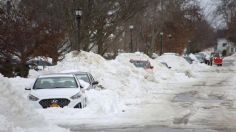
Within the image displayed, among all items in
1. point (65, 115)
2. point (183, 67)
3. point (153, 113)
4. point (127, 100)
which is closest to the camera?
point (65, 115)

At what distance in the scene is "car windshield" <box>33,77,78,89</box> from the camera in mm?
19969

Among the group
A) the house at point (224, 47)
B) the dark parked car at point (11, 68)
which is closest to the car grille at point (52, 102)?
the dark parked car at point (11, 68)

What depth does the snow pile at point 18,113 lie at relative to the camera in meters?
12.5

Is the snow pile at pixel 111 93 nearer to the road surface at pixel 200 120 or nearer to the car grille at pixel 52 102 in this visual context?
the car grille at pixel 52 102

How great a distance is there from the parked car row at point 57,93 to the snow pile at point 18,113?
4.88m

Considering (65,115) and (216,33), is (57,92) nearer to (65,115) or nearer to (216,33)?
(65,115)

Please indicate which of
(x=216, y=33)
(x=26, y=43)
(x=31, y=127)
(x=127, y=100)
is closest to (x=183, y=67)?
(x=26, y=43)

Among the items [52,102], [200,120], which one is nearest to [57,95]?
[52,102]

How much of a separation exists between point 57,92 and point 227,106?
Result: 6.71 metres

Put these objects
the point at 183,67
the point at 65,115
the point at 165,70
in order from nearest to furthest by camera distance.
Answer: the point at 65,115 < the point at 165,70 < the point at 183,67

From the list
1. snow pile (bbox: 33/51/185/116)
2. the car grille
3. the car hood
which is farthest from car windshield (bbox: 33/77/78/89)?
the car grille

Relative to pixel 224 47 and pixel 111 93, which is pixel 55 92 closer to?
pixel 111 93

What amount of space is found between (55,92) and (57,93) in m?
0.11

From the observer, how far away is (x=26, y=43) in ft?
110
